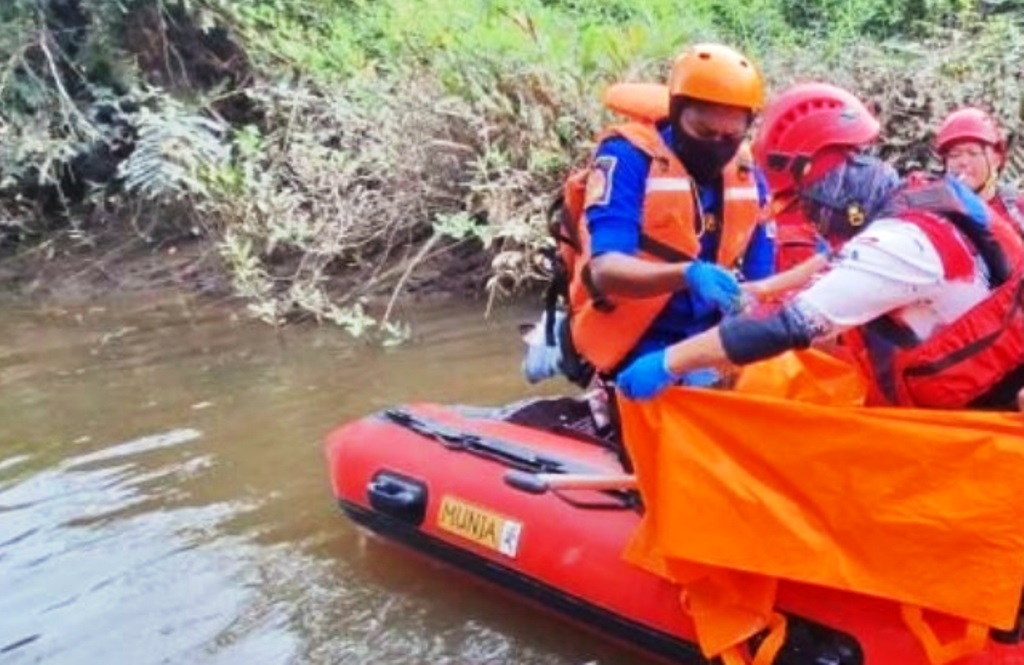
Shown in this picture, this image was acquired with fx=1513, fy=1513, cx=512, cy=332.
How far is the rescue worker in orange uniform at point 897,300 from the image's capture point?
111 inches

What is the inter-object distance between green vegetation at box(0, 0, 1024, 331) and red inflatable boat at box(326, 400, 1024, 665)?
8.55 feet

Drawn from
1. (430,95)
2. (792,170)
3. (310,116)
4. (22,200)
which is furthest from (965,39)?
(22,200)

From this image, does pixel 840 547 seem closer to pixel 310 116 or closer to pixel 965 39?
pixel 965 39

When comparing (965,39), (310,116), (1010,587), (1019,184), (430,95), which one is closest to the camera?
(1010,587)

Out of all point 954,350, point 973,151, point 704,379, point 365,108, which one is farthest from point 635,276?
point 365,108

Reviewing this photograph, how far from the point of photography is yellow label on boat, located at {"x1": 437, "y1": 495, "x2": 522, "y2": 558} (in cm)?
388

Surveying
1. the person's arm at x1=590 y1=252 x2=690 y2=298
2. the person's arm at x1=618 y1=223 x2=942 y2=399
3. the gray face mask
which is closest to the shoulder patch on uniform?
the person's arm at x1=590 y1=252 x2=690 y2=298

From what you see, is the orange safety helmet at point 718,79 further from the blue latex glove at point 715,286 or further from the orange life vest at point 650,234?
the blue latex glove at point 715,286

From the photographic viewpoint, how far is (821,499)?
296cm

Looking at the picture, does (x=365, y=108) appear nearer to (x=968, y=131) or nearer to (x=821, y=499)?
(x=968, y=131)

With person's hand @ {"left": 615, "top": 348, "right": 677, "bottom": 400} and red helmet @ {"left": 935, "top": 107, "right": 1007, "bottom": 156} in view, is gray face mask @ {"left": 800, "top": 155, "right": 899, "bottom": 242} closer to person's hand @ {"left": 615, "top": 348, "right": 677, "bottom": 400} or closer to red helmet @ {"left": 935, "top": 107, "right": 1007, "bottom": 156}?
person's hand @ {"left": 615, "top": 348, "right": 677, "bottom": 400}

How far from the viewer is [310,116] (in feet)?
29.1

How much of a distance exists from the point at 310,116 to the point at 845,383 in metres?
6.10

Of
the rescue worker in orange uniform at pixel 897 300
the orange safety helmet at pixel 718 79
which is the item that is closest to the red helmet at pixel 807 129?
the rescue worker in orange uniform at pixel 897 300
